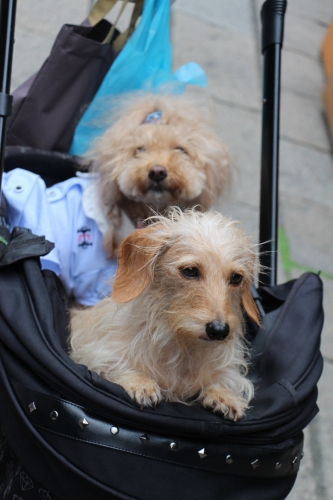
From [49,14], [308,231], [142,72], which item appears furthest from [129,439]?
[49,14]

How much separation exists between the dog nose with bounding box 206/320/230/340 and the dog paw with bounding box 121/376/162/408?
0.20 metres

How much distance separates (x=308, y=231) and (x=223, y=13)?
7.40ft

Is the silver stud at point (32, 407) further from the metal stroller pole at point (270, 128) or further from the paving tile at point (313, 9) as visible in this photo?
the paving tile at point (313, 9)

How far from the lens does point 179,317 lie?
137 centimetres

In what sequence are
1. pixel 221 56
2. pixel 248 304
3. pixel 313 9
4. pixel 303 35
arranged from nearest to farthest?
1. pixel 248 304
2. pixel 221 56
3. pixel 303 35
4. pixel 313 9

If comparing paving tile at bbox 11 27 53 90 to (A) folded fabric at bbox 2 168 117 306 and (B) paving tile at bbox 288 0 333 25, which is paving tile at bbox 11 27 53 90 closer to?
(A) folded fabric at bbox 2 168 117 306

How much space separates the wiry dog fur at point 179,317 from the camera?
136 cm

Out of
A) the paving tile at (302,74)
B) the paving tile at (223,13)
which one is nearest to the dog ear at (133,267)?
the paving tile at (302,74)

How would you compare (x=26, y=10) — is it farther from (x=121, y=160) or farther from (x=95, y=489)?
(x=95, y=489)

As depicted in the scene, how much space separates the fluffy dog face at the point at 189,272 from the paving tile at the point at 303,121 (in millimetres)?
2769

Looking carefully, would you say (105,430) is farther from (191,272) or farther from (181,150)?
(181,150)

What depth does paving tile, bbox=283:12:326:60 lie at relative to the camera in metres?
4.85

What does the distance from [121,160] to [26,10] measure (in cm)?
238

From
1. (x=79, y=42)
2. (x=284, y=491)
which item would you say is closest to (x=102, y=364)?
(x=284, y=491)
